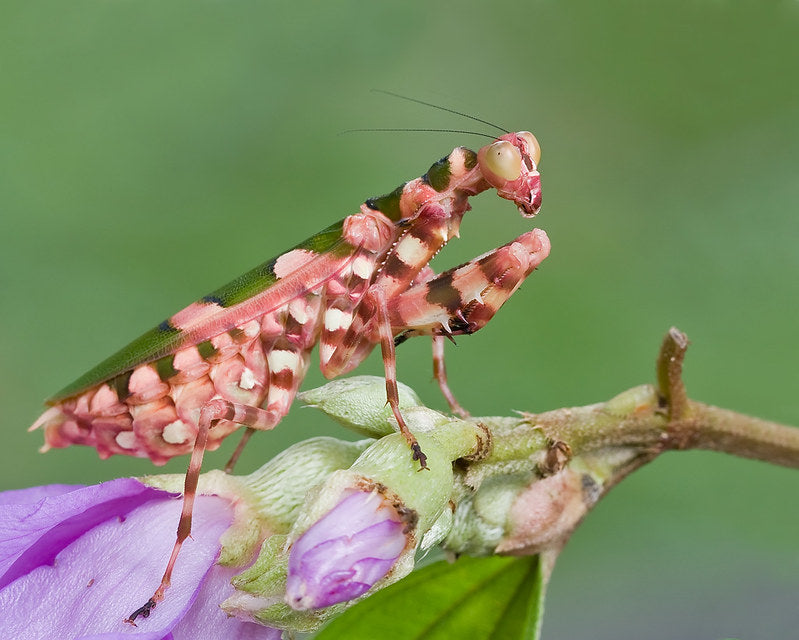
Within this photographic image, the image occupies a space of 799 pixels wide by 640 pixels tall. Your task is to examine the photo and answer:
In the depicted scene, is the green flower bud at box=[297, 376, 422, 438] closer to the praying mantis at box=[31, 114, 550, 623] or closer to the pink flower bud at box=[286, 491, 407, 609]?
the praying mantis at box=[31, 114, 550, 623]

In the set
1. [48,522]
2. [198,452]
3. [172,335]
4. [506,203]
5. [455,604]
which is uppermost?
[506,203]

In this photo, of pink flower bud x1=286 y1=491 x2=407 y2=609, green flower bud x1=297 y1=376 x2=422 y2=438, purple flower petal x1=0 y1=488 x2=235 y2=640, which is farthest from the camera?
green flower bud x1=297 y1=376 x2=422 y2=438

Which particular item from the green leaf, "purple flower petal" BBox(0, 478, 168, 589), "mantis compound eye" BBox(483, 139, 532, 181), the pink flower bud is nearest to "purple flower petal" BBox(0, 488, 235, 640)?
"purple flower petal" BBox(0, 478, 168, 589)

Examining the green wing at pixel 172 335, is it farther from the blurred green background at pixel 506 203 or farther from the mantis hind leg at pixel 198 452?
the blurred green background at pixel 506 203

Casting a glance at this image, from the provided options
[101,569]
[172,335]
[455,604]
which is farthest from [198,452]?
[455,604]

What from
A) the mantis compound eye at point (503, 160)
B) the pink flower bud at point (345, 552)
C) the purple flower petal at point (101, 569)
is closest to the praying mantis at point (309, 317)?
the mantis compound eye at point (503, 160)

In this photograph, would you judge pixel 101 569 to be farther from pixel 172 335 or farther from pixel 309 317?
pixel 309 317

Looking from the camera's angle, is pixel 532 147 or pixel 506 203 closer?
pixel 532 147
